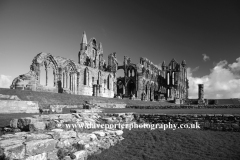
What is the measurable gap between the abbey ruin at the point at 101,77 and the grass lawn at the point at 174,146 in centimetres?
1969

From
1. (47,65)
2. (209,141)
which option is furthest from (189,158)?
(47,65)

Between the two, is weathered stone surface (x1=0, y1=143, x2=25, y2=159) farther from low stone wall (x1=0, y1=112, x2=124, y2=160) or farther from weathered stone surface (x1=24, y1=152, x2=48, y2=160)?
weathered stone surface (x1=24, y1=152, x2=48, y2=160)

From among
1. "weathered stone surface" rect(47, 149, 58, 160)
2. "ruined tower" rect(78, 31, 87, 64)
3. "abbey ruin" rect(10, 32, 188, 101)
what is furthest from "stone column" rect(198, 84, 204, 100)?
"weathered stone surface" rect(47, 149, 58, 160)

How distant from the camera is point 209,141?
7109 mm

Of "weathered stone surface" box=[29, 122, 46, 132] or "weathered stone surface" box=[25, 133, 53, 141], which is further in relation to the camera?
"weathered stone surface" box=[29, 122, 46, 132]

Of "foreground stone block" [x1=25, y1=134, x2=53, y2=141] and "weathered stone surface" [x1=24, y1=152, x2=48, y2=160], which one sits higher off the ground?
"foreground stone block" [x1=25, y1=134, x2=53, y2=141]

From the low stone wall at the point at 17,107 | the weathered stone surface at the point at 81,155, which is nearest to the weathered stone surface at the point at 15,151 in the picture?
the weathered stone surface at the point at 81,155

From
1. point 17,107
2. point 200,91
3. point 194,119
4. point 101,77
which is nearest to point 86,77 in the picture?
point 101,77

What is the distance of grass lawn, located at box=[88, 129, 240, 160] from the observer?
226 inches

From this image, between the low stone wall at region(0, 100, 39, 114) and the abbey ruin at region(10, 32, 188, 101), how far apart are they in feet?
41.5

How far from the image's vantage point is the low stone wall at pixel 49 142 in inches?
147

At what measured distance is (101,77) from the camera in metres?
40.4

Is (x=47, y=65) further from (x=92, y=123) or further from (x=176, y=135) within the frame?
(x=176, y=135)

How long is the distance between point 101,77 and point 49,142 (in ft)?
119
